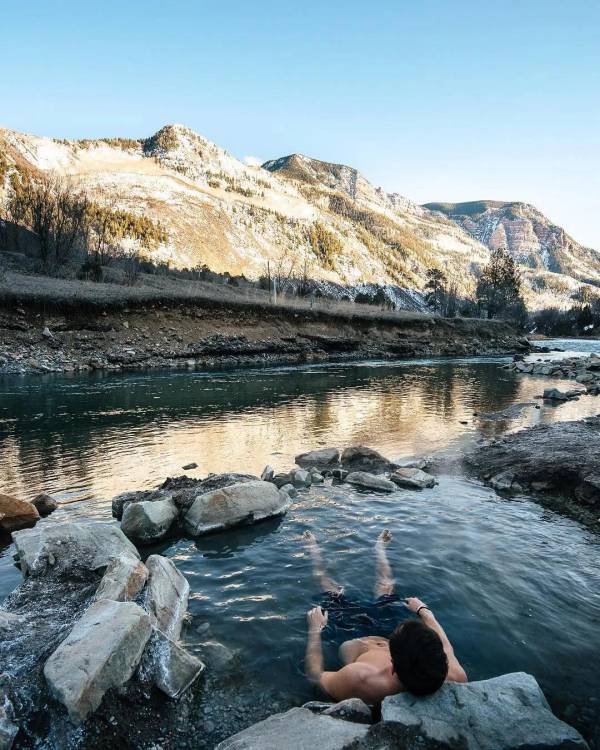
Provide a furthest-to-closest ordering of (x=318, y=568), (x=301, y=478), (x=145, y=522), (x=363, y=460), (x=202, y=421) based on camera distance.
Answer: (x=202, y=421) < (x=363, y=460) < (x=301, y=478) < (x=145, y=522) < (x=318, y=568)

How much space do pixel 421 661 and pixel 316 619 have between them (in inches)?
91.3

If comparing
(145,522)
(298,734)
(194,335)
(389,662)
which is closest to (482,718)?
(389,662)

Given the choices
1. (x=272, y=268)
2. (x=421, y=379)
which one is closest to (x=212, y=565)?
(x=421, y=379)

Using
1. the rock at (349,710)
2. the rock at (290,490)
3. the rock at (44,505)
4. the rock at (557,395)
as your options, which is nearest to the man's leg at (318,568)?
the rock at (290,490)

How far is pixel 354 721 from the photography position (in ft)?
15.1

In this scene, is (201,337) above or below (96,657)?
above

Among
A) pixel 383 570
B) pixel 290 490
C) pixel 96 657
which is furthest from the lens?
pixel 290 490

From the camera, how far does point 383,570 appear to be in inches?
322

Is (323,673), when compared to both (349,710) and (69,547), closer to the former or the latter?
(349,710)

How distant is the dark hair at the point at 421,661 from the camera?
15.2 feet

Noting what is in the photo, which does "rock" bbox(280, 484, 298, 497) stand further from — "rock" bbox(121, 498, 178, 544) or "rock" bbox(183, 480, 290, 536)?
"rock" bbox(121, 498, 178, 544)

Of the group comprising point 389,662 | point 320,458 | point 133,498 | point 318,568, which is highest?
point 389,662

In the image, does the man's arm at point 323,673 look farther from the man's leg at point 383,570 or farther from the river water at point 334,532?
the man's leg at point 383,570

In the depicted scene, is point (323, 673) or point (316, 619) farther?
point (316, 619)
